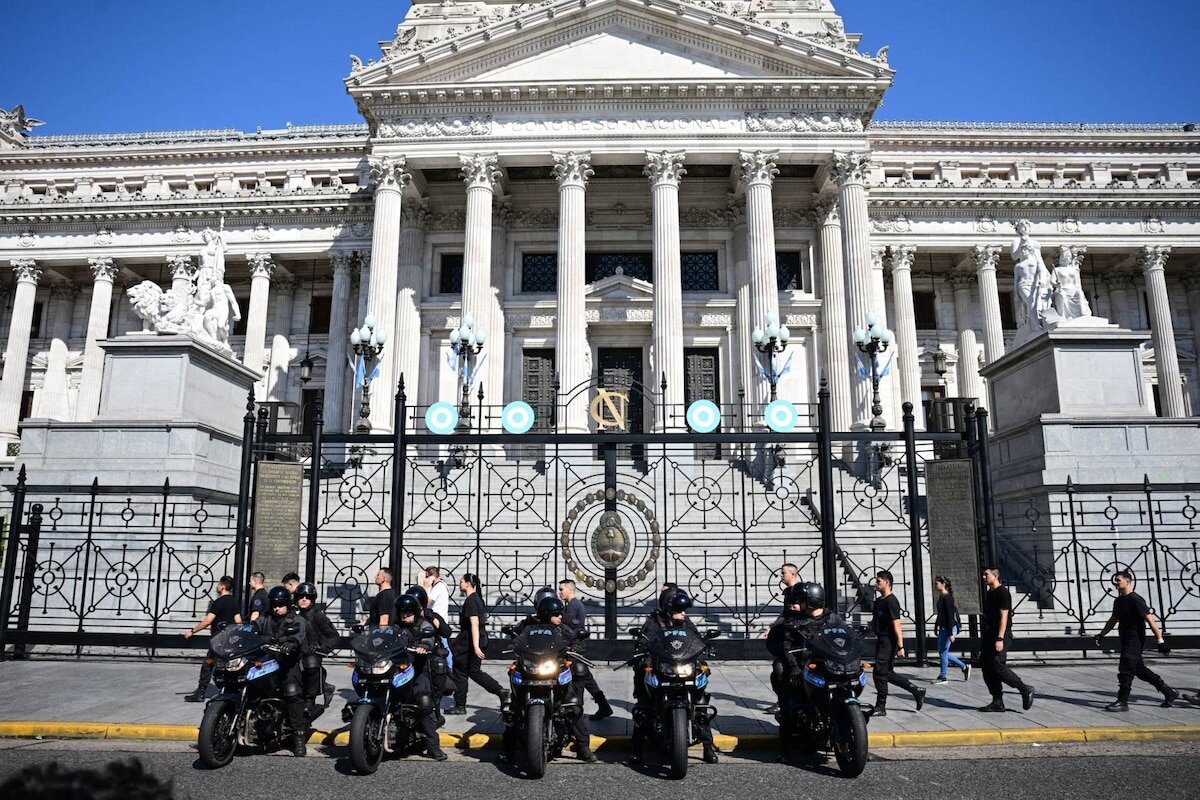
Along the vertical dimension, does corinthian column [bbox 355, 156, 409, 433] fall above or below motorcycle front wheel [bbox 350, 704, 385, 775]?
above

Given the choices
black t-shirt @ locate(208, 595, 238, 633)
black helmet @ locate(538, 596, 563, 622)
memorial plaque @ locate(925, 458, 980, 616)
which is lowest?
black t-shirt @ locate(208, 595, 238, 633)

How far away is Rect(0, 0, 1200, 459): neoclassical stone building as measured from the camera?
30.9 m

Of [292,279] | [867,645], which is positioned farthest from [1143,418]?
[292,279]

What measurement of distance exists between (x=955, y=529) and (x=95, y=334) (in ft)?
131

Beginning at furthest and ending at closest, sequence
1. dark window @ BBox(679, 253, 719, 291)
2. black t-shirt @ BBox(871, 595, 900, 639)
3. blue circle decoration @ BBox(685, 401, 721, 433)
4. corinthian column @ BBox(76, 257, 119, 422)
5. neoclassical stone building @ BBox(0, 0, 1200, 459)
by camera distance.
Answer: corinthian column @ BBox(76, 257, 119, 422), dark window @ BBox(679, 253, 719, 291), neoclassical stone building @ BBox(0, 0, 1200, 459), blue circle decoration @ BBox(685, 401, 721, 433), black t-shirt @ BBox(871, 595, 900, 639)

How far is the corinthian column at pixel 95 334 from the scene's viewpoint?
38.3 m

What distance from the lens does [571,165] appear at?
1226 inches

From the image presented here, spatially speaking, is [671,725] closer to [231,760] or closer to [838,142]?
[231,760]

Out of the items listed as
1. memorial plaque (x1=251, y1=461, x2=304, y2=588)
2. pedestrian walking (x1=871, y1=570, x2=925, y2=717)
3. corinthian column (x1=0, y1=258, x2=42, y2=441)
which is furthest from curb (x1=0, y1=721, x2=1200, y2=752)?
corinthian column (x1=0, y1=258, x2=42, y2=441)

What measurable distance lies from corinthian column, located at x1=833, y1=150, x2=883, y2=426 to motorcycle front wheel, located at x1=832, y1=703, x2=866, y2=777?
22.9 metres

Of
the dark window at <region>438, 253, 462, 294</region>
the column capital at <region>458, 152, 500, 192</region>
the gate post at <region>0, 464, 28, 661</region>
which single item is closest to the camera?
the gate post at <region>0, 464, 28, 661</region>

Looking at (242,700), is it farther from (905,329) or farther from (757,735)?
(905,329)

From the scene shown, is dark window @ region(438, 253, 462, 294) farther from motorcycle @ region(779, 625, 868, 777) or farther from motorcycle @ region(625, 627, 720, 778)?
motorcycle @ region(779, 625, 868, 777)

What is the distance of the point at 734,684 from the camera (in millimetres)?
11430
